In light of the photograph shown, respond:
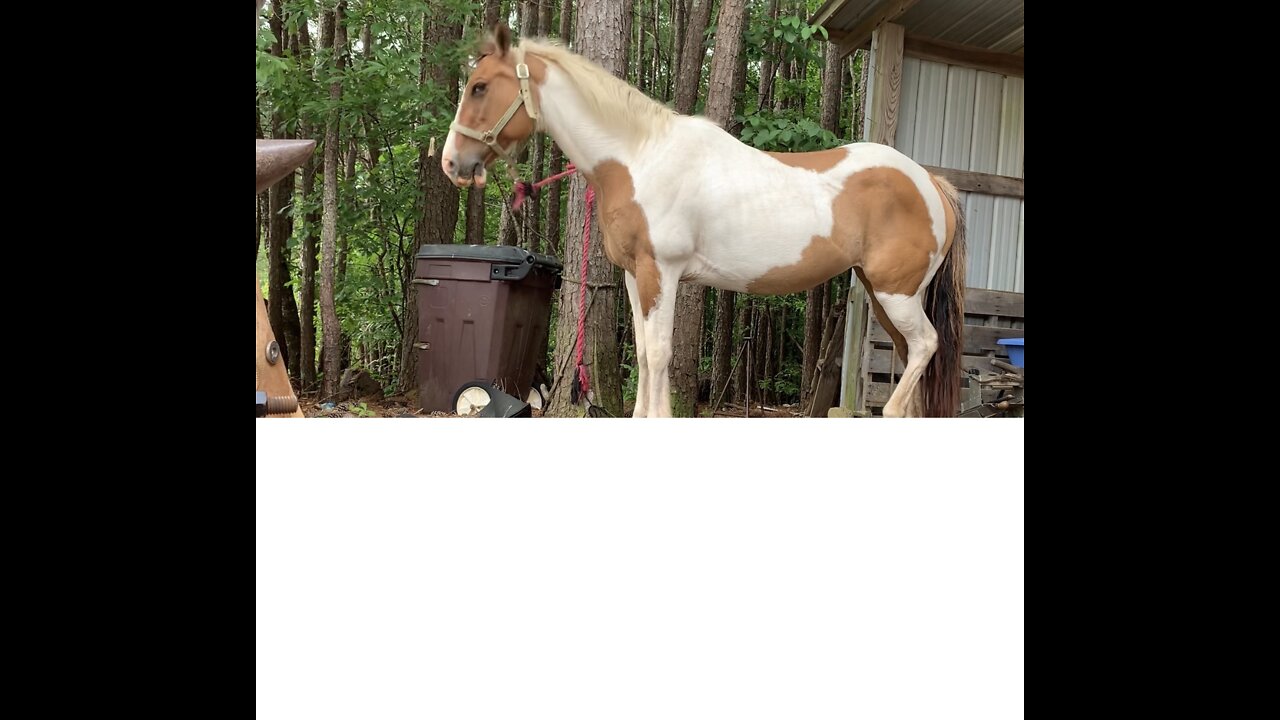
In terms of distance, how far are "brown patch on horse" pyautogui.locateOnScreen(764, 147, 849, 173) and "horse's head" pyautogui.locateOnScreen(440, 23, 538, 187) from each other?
0.50 metres

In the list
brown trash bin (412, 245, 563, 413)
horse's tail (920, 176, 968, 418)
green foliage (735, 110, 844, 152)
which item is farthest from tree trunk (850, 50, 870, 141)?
brown trash bin (412, 245, 563, 413)

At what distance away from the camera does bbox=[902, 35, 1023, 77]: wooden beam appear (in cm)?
258

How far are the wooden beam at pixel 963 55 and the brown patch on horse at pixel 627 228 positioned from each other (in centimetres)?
147

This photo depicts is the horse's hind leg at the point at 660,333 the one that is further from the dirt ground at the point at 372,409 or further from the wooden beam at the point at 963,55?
the wooden beam at the point at 963,55

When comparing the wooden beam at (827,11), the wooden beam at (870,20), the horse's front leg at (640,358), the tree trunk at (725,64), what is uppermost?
the wooden beam at (827,11)

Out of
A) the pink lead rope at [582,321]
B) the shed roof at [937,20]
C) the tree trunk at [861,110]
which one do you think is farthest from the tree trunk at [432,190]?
the tree trunk at [861,110]

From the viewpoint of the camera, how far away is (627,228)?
154cm

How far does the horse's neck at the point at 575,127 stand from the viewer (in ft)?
5.05

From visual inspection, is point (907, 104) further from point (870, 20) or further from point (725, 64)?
point (725, 64)

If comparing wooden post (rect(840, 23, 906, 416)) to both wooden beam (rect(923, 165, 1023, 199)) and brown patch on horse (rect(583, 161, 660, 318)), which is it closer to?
wooden beam (rect(923, 165, 1023, 199))

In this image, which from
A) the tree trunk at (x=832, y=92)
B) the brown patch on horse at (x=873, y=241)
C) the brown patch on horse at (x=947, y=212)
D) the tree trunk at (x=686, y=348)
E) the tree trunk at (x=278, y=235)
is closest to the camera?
the brown patch on horse at (x=873, y=241)
